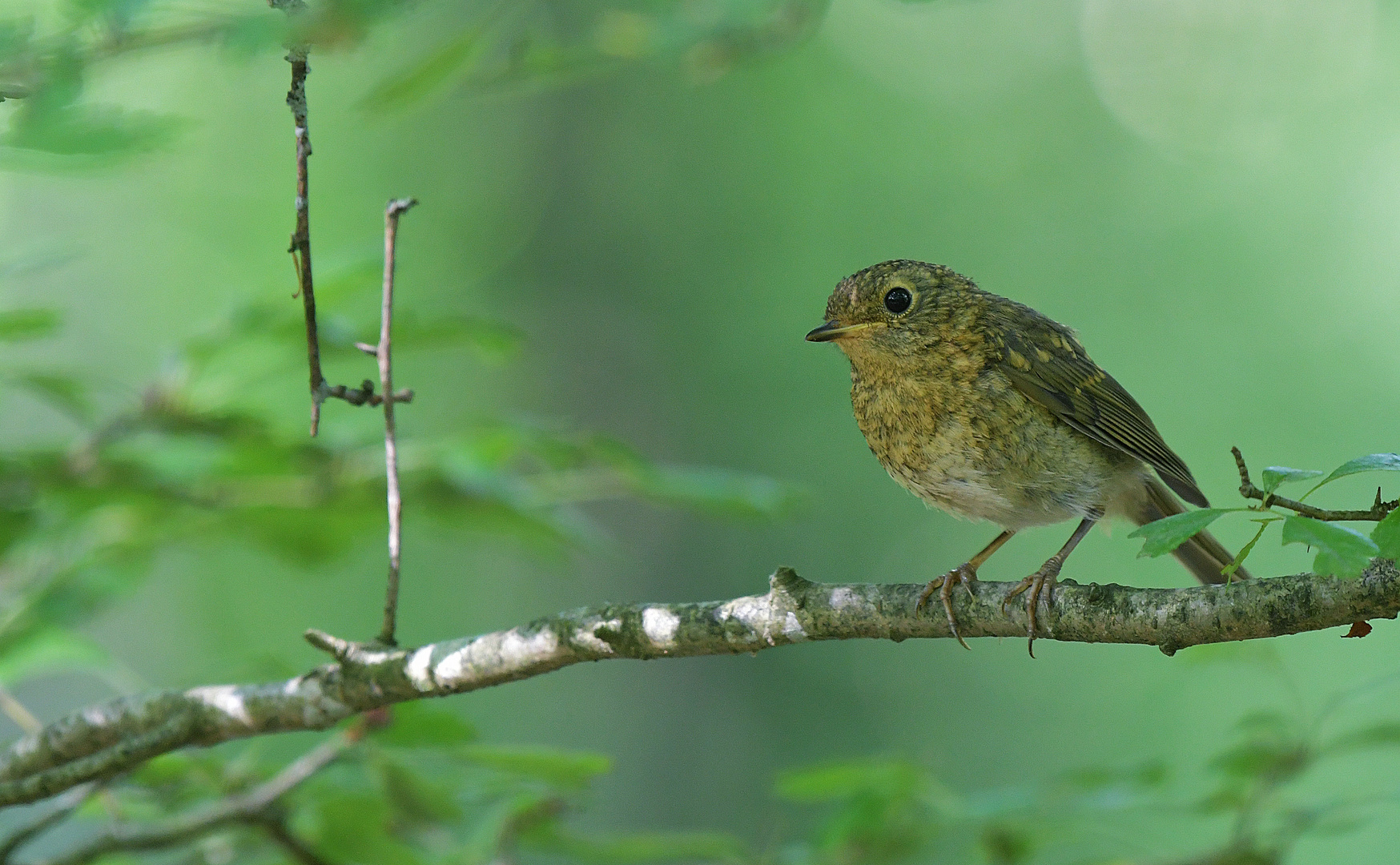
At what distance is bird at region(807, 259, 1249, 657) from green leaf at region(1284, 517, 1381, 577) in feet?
4.42

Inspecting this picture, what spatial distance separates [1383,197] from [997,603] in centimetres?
1267

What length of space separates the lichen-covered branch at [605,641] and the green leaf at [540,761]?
0.22 meters

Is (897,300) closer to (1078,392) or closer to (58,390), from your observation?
(1078,392)

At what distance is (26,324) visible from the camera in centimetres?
197

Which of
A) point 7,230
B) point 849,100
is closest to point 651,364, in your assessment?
point 849,100

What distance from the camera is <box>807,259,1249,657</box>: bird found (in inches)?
103

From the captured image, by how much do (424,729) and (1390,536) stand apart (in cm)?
152

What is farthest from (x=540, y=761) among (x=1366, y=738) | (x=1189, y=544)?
(x=1189, y=544)

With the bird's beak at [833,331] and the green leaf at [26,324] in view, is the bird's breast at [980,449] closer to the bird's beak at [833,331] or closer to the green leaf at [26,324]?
the bird's beak at [833,331]

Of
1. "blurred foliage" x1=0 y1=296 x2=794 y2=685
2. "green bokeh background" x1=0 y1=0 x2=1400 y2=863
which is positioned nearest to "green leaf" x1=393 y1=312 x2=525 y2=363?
"blurred foliage" x1=0 y1=296 x2=794 y2=685

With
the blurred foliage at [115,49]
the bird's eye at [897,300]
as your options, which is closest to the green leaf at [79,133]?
the blurred foliage at [115,49]

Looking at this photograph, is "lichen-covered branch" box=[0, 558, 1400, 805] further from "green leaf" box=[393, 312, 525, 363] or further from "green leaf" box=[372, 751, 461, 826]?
"green leaf" box=[393, 312, 525, 363]

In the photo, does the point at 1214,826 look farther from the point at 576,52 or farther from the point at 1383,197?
the point at 576,52

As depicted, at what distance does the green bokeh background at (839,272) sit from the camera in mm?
10602
